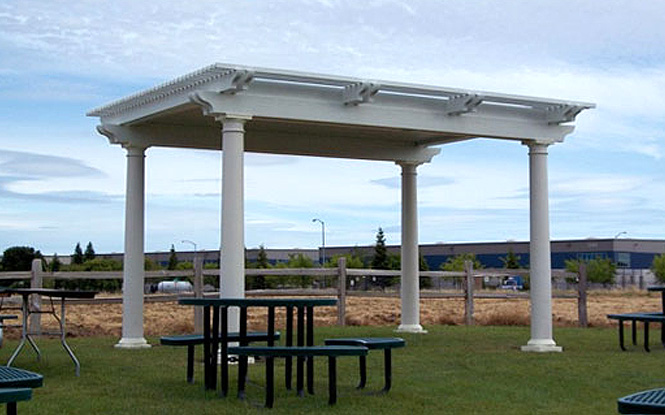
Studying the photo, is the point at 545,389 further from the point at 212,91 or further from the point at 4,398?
the point at 4,398

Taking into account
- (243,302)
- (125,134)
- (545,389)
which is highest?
(125,134)

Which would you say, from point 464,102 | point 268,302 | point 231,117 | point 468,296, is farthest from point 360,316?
point 268,302

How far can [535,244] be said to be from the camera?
14289 mm

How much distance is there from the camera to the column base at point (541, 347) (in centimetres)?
1389

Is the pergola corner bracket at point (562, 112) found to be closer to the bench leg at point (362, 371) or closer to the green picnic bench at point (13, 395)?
the bench leg at point (362, 371)

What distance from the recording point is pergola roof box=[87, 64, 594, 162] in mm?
11928

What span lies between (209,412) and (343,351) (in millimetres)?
1179

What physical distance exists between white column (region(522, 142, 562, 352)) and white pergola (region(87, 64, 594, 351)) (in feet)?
0.05

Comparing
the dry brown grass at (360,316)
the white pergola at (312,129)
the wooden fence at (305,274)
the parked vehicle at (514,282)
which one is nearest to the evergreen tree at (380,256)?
the parked vehicle at (514,282)

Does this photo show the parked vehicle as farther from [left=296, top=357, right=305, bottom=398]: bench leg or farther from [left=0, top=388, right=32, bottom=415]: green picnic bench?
[left=0, top=388, right=32, bottom=415]: green picnic bench

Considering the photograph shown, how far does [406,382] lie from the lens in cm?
1013

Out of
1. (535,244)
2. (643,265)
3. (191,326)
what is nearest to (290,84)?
(535,244)

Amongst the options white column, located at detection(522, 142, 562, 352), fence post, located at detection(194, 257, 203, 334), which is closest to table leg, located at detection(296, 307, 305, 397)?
white column, located at detection(522, 142, 562, 352)

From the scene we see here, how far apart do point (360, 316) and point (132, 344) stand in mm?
10095
